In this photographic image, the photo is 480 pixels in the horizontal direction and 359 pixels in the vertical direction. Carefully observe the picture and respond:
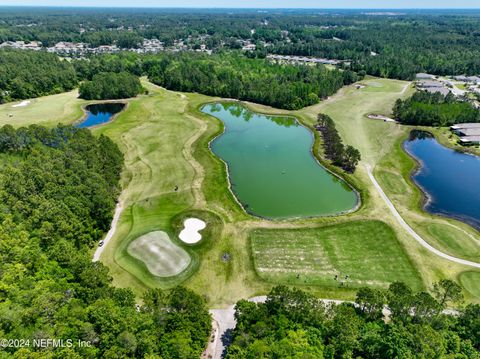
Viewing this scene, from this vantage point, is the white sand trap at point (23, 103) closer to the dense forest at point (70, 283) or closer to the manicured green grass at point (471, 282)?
the dense forest at point (70, 283)

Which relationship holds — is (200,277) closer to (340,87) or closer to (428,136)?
(428,136)

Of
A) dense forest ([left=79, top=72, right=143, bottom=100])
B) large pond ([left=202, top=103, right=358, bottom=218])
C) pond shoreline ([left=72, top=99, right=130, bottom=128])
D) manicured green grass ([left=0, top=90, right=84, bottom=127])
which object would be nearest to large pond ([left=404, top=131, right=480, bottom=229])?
large pond ([left=202, top=103, right=358, bottom=218])

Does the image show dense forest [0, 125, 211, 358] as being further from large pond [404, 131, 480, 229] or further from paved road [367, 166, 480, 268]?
large pond [404, 131, 480, 229]

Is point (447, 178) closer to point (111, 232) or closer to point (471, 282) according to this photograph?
point (471, 282)

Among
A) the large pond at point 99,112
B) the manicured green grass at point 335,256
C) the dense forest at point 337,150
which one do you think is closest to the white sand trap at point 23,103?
the large pond at point 99,112

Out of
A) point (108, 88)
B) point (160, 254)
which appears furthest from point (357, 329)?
point (108, 88)

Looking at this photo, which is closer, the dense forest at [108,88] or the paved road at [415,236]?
the paved road at [415,236]
